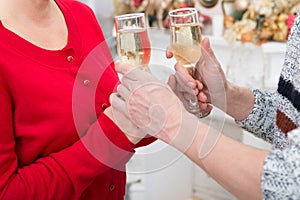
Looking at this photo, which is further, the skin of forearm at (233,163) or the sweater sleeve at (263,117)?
the sweater sleeve at (263,117)

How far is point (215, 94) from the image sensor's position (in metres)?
1.18

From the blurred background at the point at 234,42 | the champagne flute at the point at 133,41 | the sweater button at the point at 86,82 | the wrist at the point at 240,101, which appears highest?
the champagne flute at the point at 133,41

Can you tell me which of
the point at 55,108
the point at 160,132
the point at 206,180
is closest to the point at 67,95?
the point at 55,108

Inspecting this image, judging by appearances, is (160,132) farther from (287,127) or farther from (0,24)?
(0,24)

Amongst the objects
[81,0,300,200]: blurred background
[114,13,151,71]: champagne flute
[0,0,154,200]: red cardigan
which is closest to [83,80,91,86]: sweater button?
[0,0,154,200]: red cardigan

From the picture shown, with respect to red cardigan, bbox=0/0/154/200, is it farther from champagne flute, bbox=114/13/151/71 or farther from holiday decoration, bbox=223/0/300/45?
holiday decoration, bbox=223/0/300/45

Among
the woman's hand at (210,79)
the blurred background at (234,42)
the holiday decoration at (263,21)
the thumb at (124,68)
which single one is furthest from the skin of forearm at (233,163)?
the holiday decoration at (263,21)

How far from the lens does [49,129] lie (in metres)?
1.01

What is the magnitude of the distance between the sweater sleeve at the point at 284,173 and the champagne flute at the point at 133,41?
1.05 feet

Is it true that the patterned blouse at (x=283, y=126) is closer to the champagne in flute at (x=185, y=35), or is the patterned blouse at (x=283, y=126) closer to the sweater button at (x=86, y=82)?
the champagne in flute at (x=185, y=35)

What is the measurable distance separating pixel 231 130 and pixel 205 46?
5.03 feet

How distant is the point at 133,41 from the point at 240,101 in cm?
41

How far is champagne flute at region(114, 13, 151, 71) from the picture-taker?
94 cm

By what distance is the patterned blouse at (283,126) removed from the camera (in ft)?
2.60
